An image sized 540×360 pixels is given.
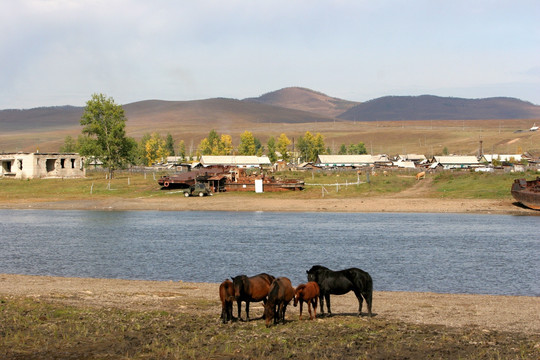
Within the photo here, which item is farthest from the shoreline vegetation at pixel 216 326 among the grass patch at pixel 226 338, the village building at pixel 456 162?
the village building at pixel 456 162

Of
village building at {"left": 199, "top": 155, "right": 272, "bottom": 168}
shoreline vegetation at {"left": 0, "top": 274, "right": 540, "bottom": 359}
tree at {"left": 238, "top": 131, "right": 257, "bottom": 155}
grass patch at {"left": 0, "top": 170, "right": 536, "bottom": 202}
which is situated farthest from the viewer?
tree at {"left": 238, "top": 131, "right": 257, "bottom": 155}

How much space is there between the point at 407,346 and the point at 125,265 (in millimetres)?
19484

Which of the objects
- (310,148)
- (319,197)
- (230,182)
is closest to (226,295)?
Answer: (319,197)

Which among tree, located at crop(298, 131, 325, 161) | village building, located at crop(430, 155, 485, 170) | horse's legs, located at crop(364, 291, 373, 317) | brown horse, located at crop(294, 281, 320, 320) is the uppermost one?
tree, located at crop(298, 131, 325, 161)

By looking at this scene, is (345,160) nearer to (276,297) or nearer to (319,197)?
(319,197)

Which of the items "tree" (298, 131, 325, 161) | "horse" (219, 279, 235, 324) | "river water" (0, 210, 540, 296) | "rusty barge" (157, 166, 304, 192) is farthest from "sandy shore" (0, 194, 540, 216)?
"tree" (298, 131, 325, 161)

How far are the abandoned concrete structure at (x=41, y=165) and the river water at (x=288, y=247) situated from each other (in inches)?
1606

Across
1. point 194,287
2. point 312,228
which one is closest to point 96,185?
point 312,228

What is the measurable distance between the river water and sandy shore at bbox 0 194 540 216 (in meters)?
3.07

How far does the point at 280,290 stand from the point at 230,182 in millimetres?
62901

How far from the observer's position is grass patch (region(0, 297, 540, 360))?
12922mm

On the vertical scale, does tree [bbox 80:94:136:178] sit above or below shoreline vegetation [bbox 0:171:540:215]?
above

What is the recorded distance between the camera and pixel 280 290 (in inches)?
592

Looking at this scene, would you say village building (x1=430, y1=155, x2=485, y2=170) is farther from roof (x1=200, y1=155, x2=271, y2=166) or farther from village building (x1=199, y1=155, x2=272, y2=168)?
roof (x1=200, y1=155, x2=271, y2=166)
